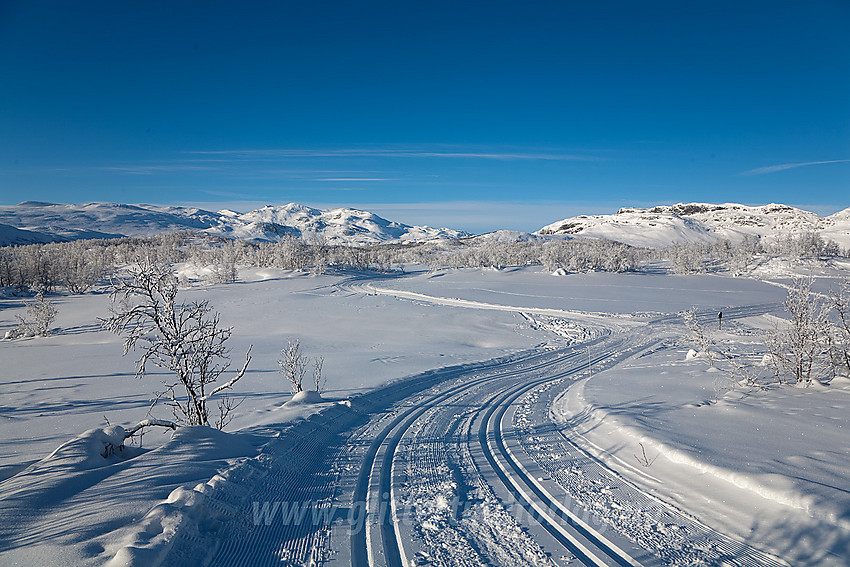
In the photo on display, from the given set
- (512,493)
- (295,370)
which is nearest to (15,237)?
(295,370)

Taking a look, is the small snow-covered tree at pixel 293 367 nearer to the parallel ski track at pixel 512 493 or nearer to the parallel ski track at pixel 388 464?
the parallel ski track at pixel 388 464

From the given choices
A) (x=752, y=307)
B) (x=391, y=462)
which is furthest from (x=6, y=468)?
(x=752, y=307)

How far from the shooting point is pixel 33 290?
200ft

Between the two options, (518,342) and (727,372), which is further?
(518,342)

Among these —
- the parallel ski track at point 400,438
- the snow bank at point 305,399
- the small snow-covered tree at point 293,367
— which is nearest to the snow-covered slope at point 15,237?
the small snow-covered tree at point 293,367

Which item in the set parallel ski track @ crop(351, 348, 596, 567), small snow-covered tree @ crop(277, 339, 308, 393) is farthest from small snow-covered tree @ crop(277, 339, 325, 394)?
parallel ski track @ crop(351, 348, 596, 567)

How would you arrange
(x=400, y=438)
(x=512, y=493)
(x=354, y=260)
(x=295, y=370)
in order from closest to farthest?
(x=512, y=493) → (x=400, y=438) → (x=295, y=370) → (x=354, y=260)

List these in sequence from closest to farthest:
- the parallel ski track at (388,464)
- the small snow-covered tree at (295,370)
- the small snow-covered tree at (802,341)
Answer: the parallel ski track at (388,464)
the small snow-covered tree at (802,341)
the small snow-covered tree at (295,370)

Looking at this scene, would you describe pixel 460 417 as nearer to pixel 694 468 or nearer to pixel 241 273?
pixel 694 468

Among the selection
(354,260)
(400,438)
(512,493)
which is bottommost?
(400,438)

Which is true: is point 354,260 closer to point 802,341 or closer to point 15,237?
point 802,341

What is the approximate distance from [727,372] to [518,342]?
11.0 meters

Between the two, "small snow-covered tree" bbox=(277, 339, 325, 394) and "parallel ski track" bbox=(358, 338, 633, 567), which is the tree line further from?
"parallel ski track" bbox=(358, 338, 633, 567)

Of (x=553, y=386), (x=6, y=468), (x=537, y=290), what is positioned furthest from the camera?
(x=537, y=290)
